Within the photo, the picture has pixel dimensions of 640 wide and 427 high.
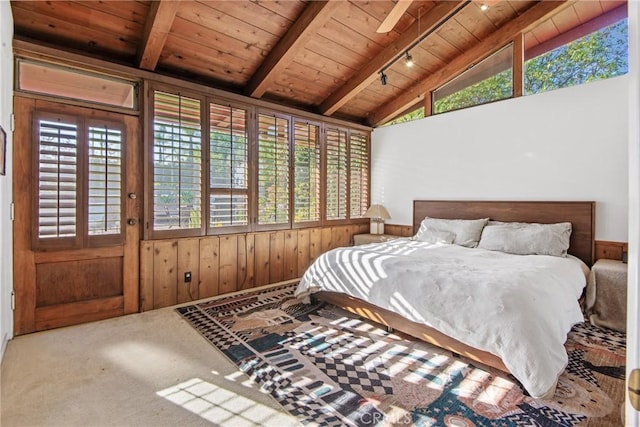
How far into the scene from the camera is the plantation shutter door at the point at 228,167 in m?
3.79

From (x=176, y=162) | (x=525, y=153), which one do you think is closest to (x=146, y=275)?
(x=176, y=162)

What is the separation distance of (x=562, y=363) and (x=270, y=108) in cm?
400

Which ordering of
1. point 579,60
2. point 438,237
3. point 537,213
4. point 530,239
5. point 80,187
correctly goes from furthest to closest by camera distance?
point 438,237
point 537,213
point 579,60
point 530,239
point 80,187

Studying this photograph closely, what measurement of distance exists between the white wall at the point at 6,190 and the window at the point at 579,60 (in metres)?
5.25

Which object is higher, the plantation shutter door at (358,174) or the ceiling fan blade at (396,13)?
the ceiling fan blade at (396,13)

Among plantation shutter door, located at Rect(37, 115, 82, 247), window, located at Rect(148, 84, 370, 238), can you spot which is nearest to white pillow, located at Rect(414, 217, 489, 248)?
window, located at Rect(148, 84, 370, 238)

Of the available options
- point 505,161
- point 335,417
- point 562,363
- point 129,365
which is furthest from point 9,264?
Result: point 505,161

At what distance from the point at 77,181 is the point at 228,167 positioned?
1518 millimetres

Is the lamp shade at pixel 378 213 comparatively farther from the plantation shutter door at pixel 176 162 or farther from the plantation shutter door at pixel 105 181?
the plantation shutter door at pixel 105 181

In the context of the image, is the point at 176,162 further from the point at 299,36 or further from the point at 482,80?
the point at 482,80

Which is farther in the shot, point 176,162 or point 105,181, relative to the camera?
point 176,162

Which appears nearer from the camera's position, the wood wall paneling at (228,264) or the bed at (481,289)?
the bed at (481,289)

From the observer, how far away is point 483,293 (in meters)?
2.12

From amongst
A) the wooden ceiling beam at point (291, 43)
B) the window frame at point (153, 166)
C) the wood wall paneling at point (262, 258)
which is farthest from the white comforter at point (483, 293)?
the wooden ceiling beam at point (291, 43)
